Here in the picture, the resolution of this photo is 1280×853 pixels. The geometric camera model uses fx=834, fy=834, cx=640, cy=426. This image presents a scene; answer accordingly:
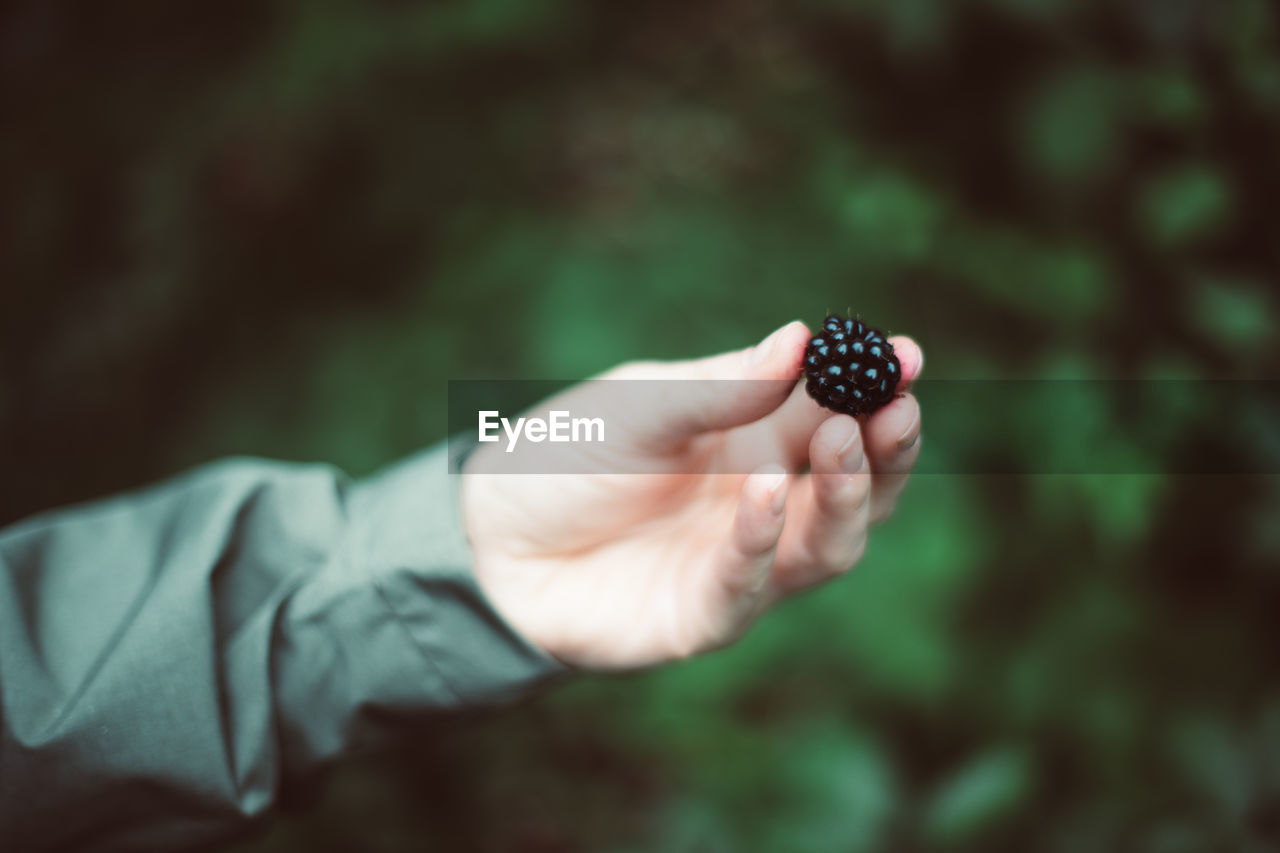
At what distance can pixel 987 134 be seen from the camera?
1767mm

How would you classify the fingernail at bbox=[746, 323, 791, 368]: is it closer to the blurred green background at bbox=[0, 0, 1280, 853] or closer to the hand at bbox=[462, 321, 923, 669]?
the hand at bbox=[462, 321, 923, 669]

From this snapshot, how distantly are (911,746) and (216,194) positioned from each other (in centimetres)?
243

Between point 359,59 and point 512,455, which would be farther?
point 359,59

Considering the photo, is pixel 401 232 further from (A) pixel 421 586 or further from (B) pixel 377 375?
(A) pixel 421 586

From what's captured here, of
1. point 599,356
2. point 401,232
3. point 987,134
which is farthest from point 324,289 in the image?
point 987,134

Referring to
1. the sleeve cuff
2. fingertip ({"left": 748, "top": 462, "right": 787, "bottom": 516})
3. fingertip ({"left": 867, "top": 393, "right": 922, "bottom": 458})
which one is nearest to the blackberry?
fingertip ({"left": 867, "top": 393, "right": 922, "bottom": 458})

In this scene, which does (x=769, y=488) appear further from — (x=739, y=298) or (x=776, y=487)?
(x=739, y=298)

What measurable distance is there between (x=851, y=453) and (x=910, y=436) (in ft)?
0.40

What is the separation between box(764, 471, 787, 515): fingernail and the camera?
98 centimetres

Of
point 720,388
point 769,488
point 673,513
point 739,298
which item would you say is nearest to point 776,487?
point 769,488

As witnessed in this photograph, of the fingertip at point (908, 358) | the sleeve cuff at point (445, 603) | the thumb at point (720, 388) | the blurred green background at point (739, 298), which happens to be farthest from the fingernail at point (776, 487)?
the blurred green background at point (739, 298)

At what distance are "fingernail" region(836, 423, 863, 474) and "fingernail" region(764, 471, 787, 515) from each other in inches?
2.9

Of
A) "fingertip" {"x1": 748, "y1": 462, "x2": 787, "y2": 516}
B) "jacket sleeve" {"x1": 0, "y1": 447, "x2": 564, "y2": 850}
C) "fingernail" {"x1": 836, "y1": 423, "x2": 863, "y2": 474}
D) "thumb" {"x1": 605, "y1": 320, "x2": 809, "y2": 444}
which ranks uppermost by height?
"thumb" {"x1": 605, "y1": 320, "x2": 809, "y2": 444}

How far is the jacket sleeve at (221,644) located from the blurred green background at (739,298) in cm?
17
